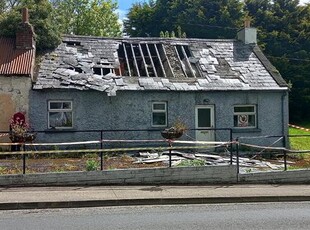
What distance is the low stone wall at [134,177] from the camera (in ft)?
38.6

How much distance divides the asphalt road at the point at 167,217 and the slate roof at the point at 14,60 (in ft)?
34.8

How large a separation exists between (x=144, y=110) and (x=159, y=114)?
0.84 metres

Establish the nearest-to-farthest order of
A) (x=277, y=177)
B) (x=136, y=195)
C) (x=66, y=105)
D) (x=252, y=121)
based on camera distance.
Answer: (x=136, y=195), (x=277, y=177), (x=66, y=105), (x=252, y=121)

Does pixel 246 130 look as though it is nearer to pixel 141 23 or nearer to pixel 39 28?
pixel 39 28

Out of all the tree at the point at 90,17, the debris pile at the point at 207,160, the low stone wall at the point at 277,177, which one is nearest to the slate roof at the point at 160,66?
the debris pile at the point at 207,160

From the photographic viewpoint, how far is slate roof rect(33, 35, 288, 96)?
20.0 meters

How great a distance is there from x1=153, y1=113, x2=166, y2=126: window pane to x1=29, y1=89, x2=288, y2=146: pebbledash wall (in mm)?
309

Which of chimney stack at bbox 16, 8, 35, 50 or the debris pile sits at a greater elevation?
chimney stack at bbox 16, 8, 35, 50

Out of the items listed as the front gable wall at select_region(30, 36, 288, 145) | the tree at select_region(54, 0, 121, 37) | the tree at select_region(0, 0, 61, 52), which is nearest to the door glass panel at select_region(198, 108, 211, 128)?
the front gable wall at select_region(30, 36, 288, 145)

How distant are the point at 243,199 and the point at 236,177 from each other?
2.04m

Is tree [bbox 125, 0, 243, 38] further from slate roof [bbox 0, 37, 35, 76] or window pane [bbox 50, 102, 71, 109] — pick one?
window pane [bbox 50, 102, 71, 109]

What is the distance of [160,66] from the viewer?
873 inches

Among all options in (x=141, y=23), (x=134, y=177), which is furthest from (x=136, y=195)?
(x=141, y=23)

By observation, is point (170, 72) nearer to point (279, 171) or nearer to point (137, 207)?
point (279, 171)
